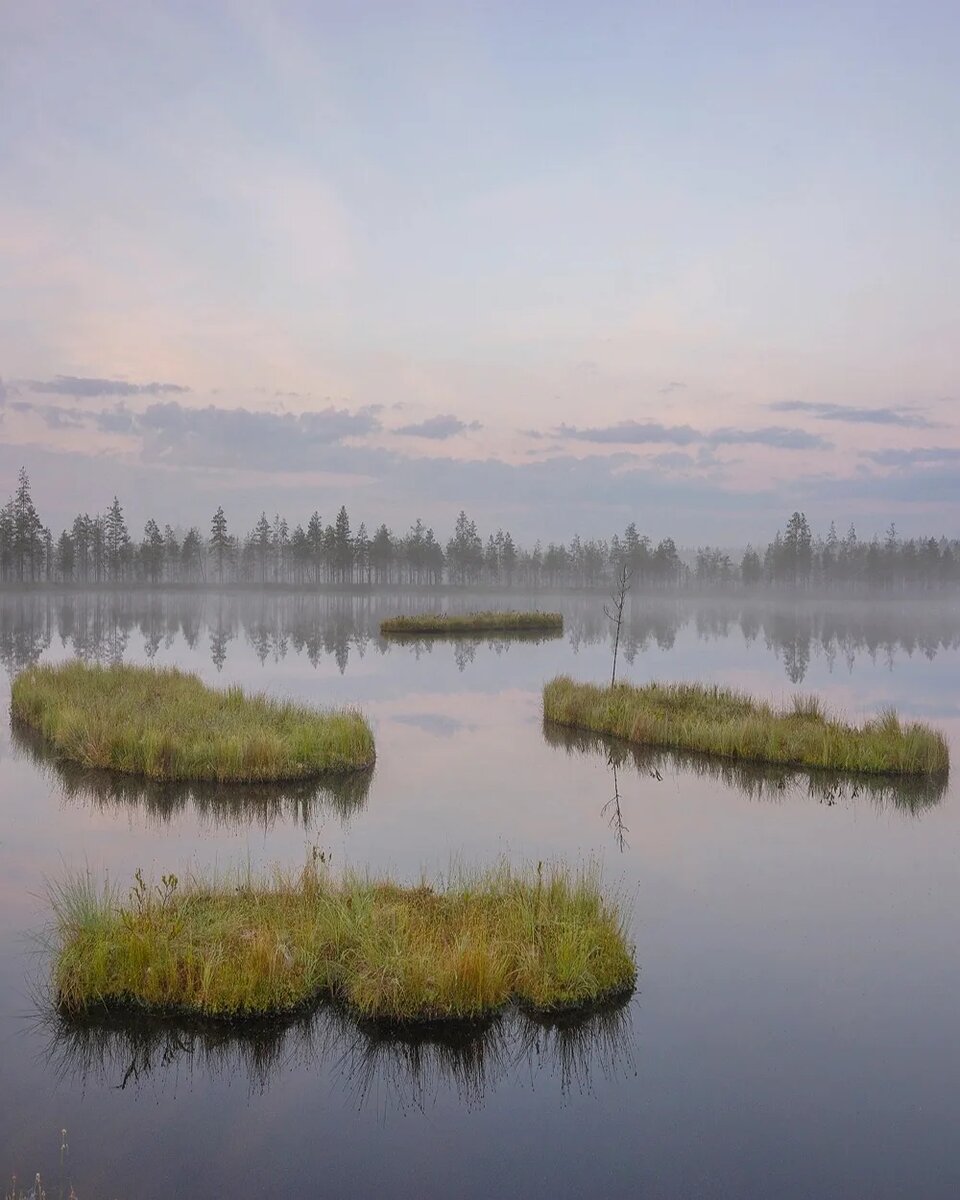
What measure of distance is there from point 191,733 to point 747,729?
15197mm

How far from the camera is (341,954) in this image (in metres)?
10.5

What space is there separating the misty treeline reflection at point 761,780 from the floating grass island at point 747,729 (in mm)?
429

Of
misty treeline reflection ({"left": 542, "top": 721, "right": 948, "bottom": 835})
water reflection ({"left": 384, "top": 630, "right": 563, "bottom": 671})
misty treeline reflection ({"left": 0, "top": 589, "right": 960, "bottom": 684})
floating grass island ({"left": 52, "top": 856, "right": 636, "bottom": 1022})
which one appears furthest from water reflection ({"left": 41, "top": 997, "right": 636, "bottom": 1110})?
water reflection ({"left": 384, "top": 630, "right": 563, "bottom": 671})

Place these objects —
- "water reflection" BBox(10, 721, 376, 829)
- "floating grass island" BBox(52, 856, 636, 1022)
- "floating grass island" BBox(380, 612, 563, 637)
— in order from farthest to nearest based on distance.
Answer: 1. "floating grass island" BBox(380, 612, 563, 637)
2. "water reflection" BBox(10, 721, 376, 829)
3. "floating grass island" BBox(52, 856, 636, 1022)

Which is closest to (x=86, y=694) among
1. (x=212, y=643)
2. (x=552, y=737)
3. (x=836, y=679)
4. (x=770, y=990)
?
(x=552, y=737)

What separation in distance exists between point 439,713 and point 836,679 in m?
23.9

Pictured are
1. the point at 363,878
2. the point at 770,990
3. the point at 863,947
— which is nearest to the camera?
the point at 770,990

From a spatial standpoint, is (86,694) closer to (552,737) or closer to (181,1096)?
(552,737)

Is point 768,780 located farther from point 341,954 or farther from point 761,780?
point 341,954

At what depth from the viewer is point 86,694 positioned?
2866 centimetres

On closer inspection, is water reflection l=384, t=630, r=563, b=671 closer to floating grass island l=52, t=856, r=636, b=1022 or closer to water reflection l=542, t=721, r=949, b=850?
water reflection l=542, t=721, r=949, b=850

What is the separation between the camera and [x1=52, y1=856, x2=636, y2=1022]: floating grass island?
385 inches

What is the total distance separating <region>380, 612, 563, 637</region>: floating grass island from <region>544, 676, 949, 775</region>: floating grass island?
4054 cm

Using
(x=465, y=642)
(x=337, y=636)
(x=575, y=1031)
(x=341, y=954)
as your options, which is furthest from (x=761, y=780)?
(x=337, y=636)
